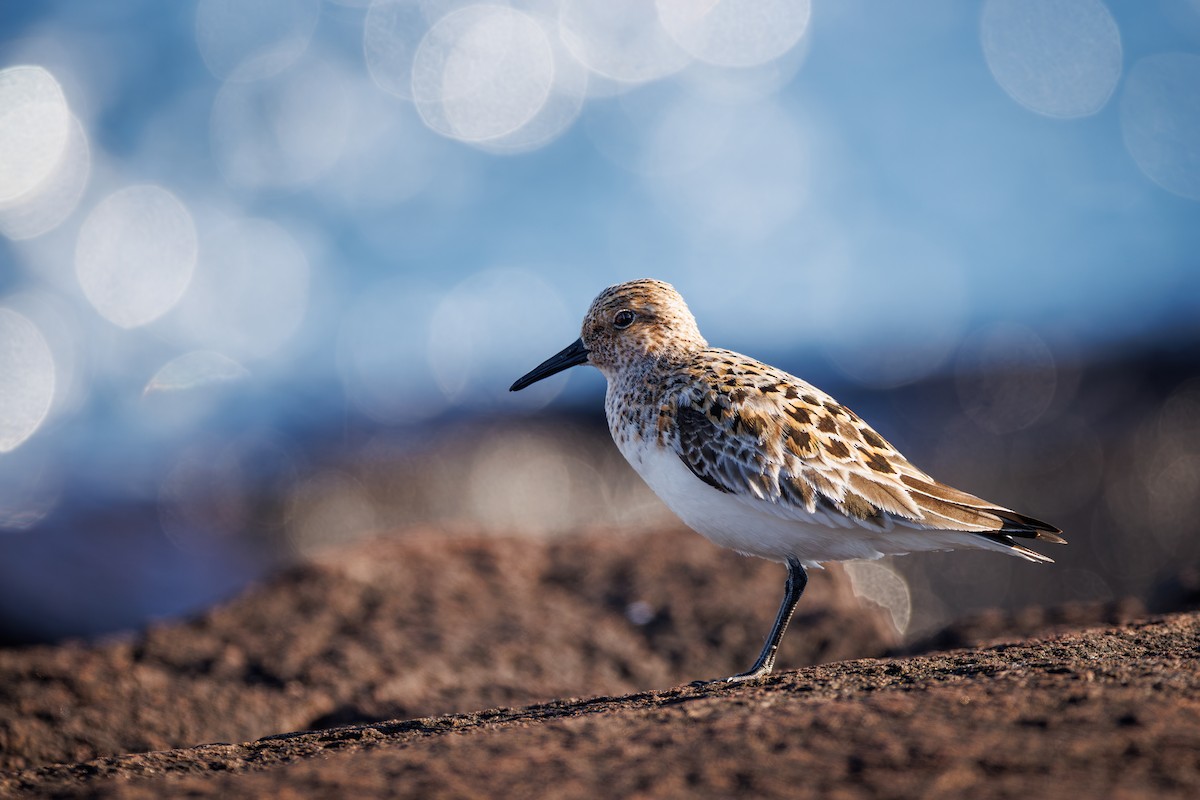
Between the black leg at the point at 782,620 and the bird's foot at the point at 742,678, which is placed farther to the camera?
the black leg at the point at 782,620

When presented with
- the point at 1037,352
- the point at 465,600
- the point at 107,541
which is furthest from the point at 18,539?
the point at 1037,352

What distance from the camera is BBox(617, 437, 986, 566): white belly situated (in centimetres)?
531

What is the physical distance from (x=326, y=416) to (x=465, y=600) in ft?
57.3

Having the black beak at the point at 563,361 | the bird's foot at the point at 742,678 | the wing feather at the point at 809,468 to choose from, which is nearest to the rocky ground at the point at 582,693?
the bird's foot at the point at 742,678

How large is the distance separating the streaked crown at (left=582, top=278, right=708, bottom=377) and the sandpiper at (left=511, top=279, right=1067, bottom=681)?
404 mm

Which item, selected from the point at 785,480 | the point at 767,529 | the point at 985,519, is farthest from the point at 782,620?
the point at 985,519

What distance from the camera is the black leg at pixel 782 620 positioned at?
5.35 meters

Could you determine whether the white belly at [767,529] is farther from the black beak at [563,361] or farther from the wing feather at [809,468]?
the black beak at [563,361]

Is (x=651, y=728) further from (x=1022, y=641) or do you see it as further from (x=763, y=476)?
(x=1022, y=641)

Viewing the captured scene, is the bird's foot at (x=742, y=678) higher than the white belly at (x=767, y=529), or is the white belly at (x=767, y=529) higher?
the white belly at (x=767, y=529)

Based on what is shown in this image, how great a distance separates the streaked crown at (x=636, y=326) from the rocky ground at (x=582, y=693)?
2188 millimetres

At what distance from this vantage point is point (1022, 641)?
Result: 5449 mm

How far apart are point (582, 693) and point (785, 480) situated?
2.61 m

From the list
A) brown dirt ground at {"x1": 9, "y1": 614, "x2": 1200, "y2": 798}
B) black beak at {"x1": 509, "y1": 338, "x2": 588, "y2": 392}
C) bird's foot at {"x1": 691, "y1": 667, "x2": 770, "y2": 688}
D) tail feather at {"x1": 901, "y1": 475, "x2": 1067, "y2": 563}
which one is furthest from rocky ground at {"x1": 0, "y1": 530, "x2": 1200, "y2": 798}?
black beak at {"x1": 509, "y1": 338, "x2": 588, "y2": 392}
